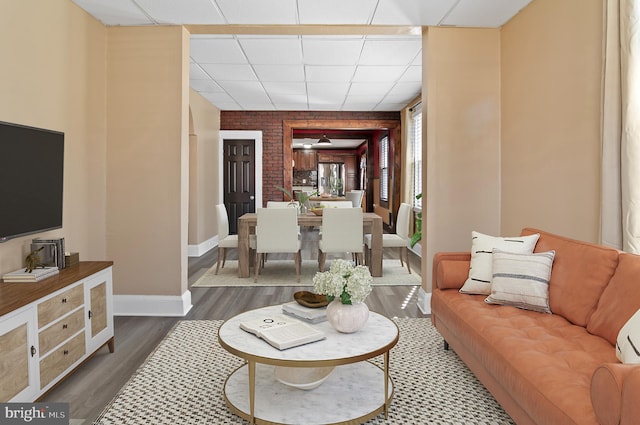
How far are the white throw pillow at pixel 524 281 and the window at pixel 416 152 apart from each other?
193 inches

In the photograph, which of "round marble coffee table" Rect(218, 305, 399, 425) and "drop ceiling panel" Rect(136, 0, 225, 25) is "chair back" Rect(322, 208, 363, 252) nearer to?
"drop ceiling panel" Rect(136, 0, 225, 25)

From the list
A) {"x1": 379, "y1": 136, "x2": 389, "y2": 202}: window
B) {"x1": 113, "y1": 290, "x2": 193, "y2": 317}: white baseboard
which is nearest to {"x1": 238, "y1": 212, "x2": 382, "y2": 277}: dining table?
{"x1": 113, "y1": 290, "x2": 193, "y2": 317}: white baseboard

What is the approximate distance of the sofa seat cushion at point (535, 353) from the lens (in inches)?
61.4

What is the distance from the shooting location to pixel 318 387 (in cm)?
233

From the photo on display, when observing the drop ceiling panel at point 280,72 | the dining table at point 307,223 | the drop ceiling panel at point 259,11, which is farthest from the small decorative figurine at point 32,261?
the drop ceiling panel at point 280,72

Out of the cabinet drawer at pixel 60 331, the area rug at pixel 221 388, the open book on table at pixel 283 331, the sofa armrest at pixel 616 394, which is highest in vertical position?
the sofa armrest at pixel 616 394

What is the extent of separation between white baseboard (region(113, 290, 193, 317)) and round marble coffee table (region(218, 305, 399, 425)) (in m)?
1.74

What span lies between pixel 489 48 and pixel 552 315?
274 centimetres

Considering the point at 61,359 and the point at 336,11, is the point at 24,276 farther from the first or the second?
the point at 336,11

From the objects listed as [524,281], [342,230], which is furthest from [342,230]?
[524,281]

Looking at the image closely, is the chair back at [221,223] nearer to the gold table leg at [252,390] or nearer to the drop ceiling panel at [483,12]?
the drop ceiling panel at [483,12]

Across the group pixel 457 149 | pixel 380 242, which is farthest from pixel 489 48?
pixel 380 242

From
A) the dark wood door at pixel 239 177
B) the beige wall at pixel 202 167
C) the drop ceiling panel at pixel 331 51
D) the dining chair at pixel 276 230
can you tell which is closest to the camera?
the drop ceiling panel at pixel 331 51

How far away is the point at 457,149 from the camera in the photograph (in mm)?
4094
